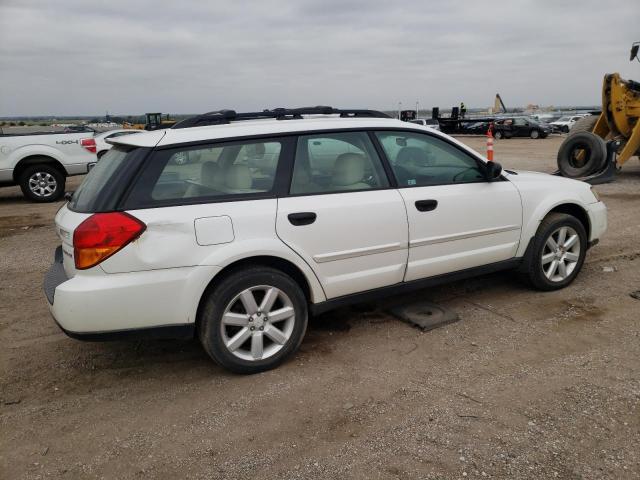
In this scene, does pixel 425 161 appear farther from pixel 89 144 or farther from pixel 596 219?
pixel 89 144

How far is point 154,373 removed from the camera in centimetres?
347

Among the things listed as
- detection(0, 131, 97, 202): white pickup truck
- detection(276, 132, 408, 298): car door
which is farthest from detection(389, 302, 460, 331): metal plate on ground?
detection(0, 131, 97, 202): white pickup truck

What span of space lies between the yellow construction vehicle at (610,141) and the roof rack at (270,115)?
8.35m

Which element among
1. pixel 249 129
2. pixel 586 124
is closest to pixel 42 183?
pixel 249 129

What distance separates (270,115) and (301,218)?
106 centimetres

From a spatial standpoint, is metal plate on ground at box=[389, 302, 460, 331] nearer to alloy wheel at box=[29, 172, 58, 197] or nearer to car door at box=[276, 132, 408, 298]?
car door at box=[276, 132, 408, 298]

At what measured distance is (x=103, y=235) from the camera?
115 inches

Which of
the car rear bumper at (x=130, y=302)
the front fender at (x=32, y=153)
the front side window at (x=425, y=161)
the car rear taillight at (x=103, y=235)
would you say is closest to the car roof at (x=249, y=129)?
the front side window at (x=425, y=161)

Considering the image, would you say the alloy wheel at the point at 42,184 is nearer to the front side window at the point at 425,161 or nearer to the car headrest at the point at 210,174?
the car headrest at the point at 210,174

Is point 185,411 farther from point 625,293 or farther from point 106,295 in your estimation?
point 625,293

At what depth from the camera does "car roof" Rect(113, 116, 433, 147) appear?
3262 millimetres

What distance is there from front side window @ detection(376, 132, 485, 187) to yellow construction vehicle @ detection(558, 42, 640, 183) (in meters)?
7.95

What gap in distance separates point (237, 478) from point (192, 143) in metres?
1.94

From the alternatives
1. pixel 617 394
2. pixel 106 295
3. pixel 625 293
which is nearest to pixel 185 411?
pixel 106 295
